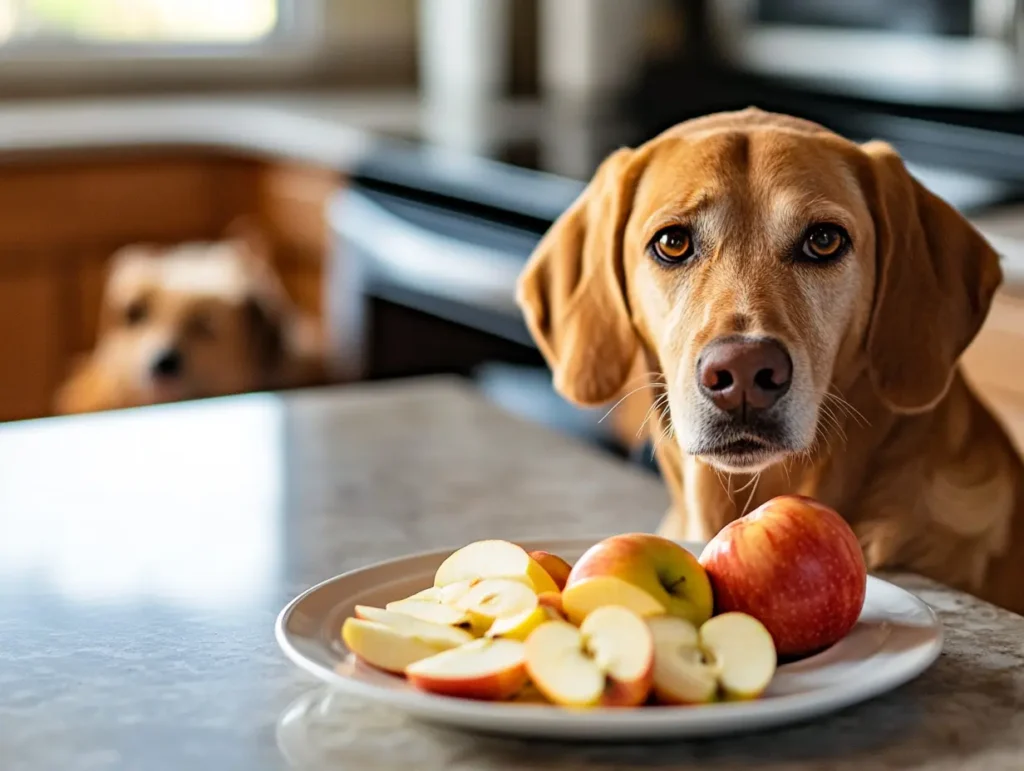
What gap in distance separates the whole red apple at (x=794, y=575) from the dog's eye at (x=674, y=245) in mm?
323

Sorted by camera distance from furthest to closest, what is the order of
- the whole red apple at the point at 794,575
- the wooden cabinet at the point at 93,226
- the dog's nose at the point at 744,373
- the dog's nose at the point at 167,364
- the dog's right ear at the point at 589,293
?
the wooden cabinet at the point at 93,226, the dog's nose at the point at 167,364, the dog's right ear at the point at 589,293, the dog's nose at the point at 744,373, the whole red apple at the point at 794,575

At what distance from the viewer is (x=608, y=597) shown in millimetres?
843

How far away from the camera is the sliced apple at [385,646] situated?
0.83 meters

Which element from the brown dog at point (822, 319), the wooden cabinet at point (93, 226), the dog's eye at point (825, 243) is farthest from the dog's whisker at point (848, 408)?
the wooden cabinet at point (93, 226)

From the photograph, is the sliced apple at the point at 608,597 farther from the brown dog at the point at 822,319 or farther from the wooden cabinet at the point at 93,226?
the wooden cabinet at the point at 93,226

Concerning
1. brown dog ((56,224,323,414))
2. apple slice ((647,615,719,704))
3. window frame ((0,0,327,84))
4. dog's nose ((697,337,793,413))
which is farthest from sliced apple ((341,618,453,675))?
window frame ((0,0,327,84))

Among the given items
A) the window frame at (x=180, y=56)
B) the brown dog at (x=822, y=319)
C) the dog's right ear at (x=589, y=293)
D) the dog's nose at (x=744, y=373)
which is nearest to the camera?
the dog's nose at (x=744, y=373)

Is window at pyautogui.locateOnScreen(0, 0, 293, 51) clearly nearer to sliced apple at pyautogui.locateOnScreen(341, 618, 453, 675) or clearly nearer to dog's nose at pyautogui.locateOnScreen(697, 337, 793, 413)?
dog's nose at pyautogui.locateOnScreen(697, 337, 793, 413)

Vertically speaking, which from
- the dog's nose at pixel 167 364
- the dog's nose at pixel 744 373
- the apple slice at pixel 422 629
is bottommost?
the dog's nose at pixel 167 364

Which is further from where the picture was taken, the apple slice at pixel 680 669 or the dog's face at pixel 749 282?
the dog's face at pixel 749 282

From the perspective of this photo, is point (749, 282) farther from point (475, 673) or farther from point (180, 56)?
point (180, 56)

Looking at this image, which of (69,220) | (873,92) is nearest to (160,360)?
(69,220)

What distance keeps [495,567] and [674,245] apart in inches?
14.5

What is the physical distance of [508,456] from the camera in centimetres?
147
